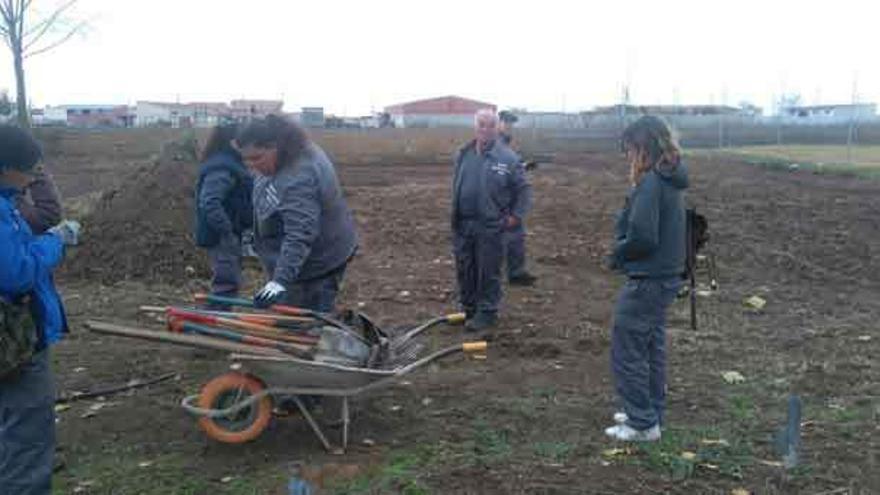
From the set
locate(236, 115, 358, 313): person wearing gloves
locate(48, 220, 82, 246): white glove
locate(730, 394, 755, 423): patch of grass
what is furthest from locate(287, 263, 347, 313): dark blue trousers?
locate(730, 394, 755, 423): patch of grass

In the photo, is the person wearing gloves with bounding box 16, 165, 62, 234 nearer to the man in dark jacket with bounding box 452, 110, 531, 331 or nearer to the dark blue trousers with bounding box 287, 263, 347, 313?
the dark blue trousers with bounding box 287, 263, 347, 313

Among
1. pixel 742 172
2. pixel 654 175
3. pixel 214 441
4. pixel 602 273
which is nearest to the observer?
pixel 654 175

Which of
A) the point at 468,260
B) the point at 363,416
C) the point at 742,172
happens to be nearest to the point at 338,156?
the point at 742,172

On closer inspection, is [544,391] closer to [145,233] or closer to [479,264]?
[479,264]

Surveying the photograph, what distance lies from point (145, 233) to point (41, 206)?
6.14 metres

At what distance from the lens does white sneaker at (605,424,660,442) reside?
16.8 feet

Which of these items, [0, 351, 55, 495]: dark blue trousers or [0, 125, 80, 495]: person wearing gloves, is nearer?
[0, 125, 80, 495]: person wearing gloves

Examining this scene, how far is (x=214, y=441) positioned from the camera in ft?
17.3

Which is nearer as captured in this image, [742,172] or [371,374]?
[371,374]

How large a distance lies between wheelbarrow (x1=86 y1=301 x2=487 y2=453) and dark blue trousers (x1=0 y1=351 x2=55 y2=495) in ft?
2.46

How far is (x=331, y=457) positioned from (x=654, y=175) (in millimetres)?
2332

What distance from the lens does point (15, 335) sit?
12.3 feet

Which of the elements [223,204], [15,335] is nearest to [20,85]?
[223,204]

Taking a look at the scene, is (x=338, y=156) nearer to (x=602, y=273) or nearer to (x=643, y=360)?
(x=602, y=273)
